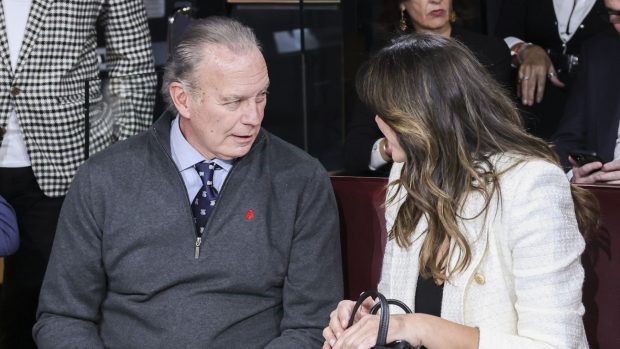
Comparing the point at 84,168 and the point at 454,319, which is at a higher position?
the point at 84,168

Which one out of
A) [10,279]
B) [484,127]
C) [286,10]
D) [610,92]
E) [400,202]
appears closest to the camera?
[484,127]

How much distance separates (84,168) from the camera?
2.68m

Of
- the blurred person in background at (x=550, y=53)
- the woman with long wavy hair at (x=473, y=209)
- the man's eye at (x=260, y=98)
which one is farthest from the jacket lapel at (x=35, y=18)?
the blurred person in background at (x=550, y=53)

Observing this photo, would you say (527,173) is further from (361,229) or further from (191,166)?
(191,166)

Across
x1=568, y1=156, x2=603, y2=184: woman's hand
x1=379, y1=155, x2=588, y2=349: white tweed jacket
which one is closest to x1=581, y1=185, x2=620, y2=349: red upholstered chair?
x1=379, y1=155, x2=588, y2=349: white tweed jacket

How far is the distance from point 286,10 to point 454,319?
2.34 meters

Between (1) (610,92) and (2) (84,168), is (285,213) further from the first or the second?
(1) (610,92)

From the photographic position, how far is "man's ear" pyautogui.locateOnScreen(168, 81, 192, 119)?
8.73 ft

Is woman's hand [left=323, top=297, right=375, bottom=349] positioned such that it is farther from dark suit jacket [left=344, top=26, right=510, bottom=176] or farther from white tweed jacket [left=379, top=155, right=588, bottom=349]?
dark suit jacket [left=344, top=26, right=510, bottom=176]

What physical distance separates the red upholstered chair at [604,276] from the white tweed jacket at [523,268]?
11.0 inches

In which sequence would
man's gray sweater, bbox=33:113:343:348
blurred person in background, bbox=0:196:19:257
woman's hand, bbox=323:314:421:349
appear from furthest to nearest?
1. blurred person in background, bbox=0:196:19:257
2. man's gray sweater, bbox=33:113:343:348
3. woman's hand, bbox=323:314:421:349

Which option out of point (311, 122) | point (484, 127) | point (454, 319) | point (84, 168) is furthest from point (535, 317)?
point (311, 122)

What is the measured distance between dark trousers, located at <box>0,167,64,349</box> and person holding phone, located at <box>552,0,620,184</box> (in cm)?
170

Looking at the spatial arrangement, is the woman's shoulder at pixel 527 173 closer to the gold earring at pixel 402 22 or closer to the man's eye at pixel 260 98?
the man's eye at pixel 260 98
